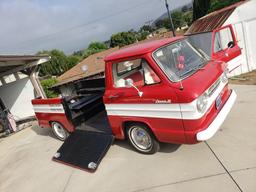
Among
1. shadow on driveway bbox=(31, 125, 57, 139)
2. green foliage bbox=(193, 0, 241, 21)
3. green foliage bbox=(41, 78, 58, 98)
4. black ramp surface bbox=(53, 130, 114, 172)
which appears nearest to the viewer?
black ramp surface bbox=(53, 130, 114, 172)

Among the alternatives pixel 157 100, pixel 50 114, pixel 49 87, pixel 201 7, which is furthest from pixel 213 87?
pixel 201 7

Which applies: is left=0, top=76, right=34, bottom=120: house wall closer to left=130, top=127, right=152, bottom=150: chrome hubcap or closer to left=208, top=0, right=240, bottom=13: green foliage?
left=130, top=127, right=152, bottom=150: chrome hubcap

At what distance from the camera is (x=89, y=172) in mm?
5207

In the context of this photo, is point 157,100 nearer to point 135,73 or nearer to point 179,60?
point 179,60

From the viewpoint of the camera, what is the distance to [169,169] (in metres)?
4.56

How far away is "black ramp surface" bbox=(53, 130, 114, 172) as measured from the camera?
523 centimetres

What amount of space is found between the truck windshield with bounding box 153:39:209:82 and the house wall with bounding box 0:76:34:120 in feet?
36.4

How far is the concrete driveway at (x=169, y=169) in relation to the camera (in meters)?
4.02

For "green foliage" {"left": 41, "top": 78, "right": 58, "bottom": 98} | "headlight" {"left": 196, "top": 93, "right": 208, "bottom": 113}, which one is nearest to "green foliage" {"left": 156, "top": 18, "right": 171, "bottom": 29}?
"green foliage" {"left": 41, "top": 78, "right": 58, "bottom": 98}

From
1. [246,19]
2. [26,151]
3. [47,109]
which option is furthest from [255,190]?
[246,19]

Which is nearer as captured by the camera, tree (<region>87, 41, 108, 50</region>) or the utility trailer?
the utility trailer

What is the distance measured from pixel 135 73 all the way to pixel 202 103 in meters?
1.60

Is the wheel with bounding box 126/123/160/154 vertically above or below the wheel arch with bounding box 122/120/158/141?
below

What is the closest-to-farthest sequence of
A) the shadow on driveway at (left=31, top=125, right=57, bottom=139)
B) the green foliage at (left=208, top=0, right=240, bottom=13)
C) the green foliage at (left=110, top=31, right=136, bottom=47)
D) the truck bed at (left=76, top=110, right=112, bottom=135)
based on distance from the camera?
the truck bed at (left=76, top=110, right=112, bottom=135) < the shadow on driveway at (left=31, top=125, right=57, bottom=139) < the green foliage at (left=208, top=0, right=240, bottom=13) < the green foliage at (left=110, top=31, right=136, bottom=47)
